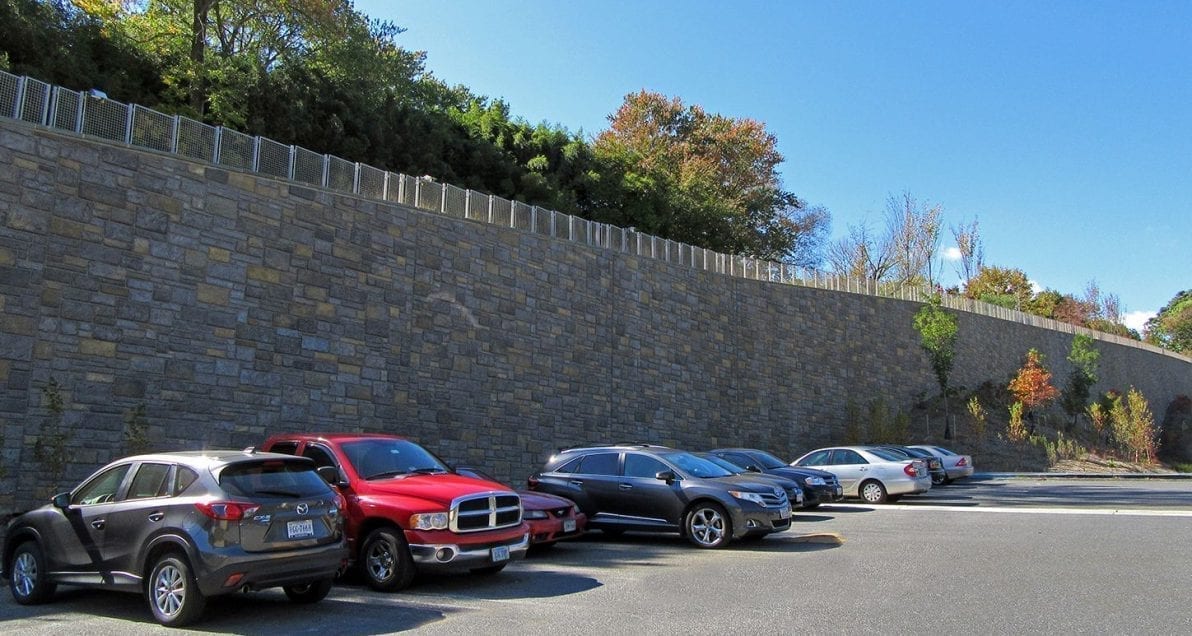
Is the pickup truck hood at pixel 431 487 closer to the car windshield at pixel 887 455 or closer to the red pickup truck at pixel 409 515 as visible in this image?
the red pickup truck at pixel 409 515

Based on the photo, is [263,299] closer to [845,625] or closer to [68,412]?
[68,412]

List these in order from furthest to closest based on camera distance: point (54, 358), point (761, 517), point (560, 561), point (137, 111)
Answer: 1. point (137, 111)
2. point (54, 358)
3. point (761, 517)
4. point (560, 561)

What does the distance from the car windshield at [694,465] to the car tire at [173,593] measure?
7.30 m

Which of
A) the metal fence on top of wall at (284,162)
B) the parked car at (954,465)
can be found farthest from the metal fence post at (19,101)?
the parked car at (954,465)

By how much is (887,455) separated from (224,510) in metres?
16.7

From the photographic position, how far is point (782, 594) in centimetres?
840

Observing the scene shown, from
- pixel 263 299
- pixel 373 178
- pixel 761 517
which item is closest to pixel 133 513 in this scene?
pixel 761 517

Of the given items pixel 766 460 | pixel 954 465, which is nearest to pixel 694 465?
pixel 766 460

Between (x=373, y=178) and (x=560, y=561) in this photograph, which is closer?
(x=560, y=561)

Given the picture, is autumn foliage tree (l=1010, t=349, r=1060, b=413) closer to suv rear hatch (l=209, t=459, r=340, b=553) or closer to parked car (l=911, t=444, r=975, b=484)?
parked car (l=911, t=444, r=975, b=484)

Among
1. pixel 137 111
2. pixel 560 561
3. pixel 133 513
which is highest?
pixel 137 111

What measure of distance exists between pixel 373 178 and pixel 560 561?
39.1ft

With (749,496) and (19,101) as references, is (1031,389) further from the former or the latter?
(19,101)

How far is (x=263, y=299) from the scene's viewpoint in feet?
56.2
